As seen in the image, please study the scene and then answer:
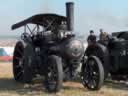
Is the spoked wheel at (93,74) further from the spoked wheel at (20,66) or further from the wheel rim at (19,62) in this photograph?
the wheel rim at (19,62)

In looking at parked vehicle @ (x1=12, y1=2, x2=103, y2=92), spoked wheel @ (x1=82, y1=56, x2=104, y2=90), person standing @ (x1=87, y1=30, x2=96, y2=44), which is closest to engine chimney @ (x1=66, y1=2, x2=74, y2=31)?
parked vehicle @ (x1=12, y1=2, x2=103, y2=92)

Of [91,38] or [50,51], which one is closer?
[50,51]

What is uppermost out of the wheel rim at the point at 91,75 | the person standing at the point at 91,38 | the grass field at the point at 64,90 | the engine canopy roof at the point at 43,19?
the engine canopy roof at the point at 43,19

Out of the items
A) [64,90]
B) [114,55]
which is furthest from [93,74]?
[114,55]

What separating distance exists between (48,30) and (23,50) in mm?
967

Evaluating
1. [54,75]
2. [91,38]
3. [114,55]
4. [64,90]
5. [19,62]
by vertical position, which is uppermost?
[91,38]

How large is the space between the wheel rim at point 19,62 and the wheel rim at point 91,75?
2236 millimetres

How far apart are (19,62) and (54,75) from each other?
2829 mm

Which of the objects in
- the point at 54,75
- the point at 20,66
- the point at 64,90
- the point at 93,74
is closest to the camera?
the point at 54,75

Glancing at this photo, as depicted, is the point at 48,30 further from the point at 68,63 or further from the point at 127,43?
the point at 127,43

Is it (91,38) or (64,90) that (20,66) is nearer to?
(64,90)

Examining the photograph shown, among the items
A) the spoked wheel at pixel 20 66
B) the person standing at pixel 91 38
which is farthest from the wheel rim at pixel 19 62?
the person standing at pixel 91 38

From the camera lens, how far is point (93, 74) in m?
10.8

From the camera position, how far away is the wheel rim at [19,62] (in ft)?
40.5
